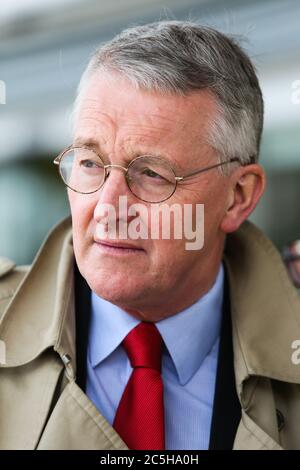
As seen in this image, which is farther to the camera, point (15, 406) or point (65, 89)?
point (65, 89)

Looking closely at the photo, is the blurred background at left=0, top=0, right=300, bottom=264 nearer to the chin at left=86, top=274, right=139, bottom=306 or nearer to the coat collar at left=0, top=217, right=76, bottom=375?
the coat collar at left=0, top=217, right=76, bottom=375

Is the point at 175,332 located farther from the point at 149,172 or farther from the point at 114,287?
the point at 149,172

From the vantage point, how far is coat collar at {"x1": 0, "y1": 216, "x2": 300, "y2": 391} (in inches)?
59.3

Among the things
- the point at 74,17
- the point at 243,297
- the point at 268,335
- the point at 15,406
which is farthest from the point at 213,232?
the point at 74,17

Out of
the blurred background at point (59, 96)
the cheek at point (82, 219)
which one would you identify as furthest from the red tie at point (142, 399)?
the blurred background at point (59, 96)

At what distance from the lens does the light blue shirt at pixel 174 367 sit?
150cm

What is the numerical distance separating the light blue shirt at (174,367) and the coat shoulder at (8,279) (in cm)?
24

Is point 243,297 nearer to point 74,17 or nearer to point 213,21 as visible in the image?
point 213,21

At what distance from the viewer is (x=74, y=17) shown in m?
2.80

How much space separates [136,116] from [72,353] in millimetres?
633

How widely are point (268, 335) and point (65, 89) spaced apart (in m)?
1.67

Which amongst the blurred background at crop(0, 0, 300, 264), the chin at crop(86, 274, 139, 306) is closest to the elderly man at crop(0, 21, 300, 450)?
the chin at crop(86, 274, 139, 306)

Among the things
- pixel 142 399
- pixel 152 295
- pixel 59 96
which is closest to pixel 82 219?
pixel 152 295

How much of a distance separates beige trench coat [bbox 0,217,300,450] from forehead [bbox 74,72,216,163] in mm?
414
